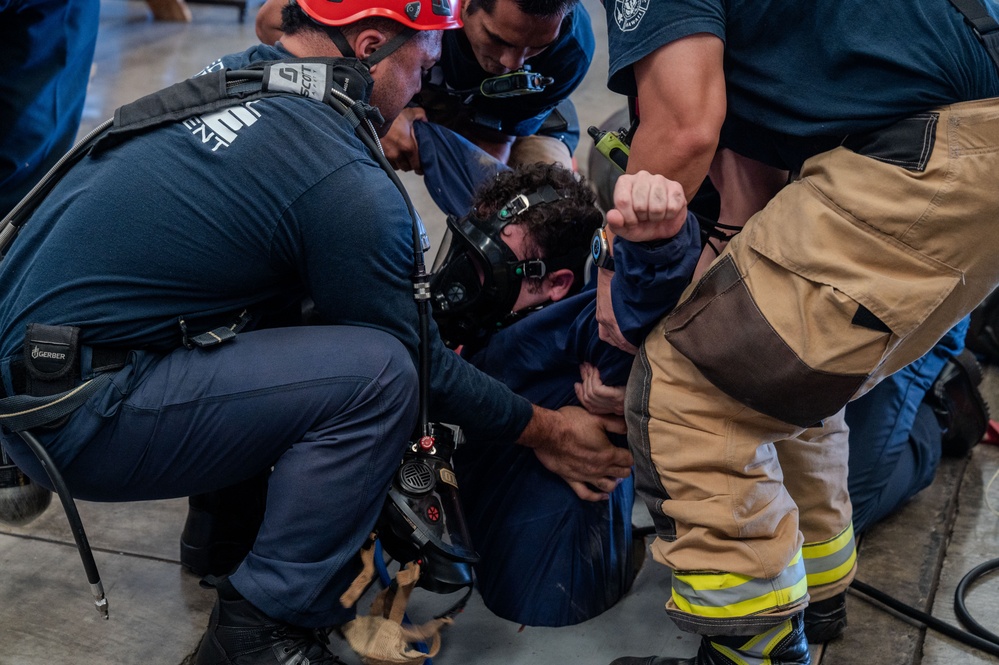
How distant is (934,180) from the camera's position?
182cm

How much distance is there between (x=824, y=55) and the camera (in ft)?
6.36

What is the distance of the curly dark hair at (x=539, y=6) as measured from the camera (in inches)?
118

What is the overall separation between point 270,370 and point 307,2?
838 millimetres

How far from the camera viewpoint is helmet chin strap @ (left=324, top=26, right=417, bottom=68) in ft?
7.45

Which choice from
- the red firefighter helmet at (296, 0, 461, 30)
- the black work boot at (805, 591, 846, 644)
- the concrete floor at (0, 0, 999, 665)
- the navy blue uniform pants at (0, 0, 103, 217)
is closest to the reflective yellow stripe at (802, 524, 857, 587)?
the black work boot at (805, 591, 846, 644)

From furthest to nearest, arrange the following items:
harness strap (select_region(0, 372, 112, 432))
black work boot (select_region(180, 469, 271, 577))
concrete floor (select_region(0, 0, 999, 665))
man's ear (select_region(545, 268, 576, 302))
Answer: man's ear (select_region(545, 268, 576, 302)) → black work boot (select_region(180, 469, 271, 577)) → concrete floor (select_region(0, 0, 999, 665)) → harness strap (select_region(0, 372, 112, 432))

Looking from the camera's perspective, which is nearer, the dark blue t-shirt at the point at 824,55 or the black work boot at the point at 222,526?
the dark blue t-shirt at the point at 824,55

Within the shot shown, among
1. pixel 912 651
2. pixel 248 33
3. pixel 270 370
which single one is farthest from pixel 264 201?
pixel 248 33

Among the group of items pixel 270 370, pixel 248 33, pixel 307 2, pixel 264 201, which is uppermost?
pixel 307 2

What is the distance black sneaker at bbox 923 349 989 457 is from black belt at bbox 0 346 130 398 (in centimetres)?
228

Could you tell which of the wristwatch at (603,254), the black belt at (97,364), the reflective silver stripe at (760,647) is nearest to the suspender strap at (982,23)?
the wristwatch at (603,254)

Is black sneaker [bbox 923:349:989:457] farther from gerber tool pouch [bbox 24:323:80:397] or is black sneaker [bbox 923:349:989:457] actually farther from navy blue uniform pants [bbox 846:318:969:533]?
gerber tool pouch [bbox 24:323:80:397]

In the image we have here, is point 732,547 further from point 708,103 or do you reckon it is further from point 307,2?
point 307,2

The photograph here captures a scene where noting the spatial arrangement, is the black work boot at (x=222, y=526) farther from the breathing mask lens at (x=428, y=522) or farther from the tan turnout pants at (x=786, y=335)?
the tan turnout pants at (x=786, y=335)
